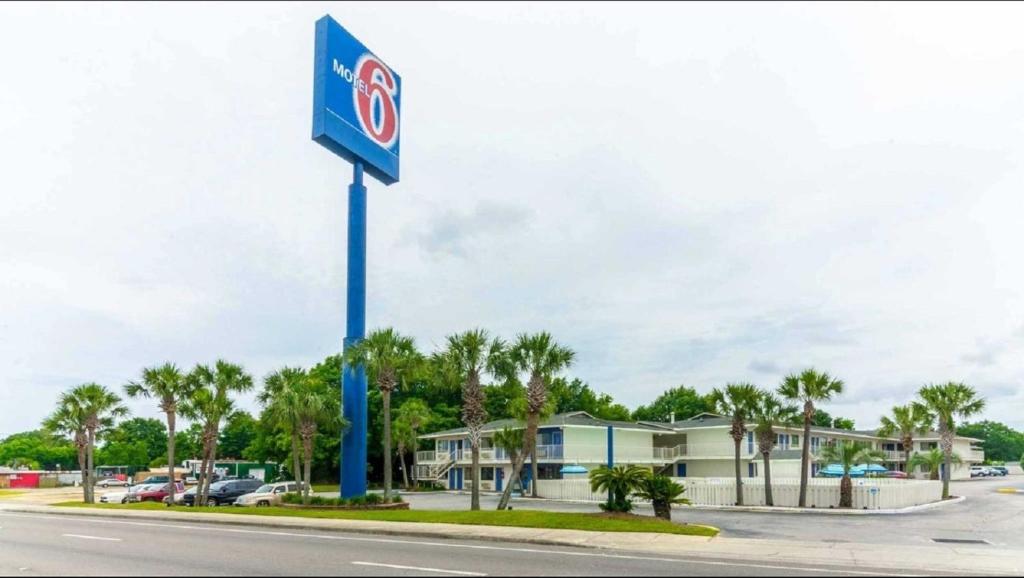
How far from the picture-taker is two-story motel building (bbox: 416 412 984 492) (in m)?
54.8

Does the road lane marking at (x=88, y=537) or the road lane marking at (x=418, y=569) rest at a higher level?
the road lane marking at (x=418, y=569)

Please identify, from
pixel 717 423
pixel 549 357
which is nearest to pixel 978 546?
pixel 549 357

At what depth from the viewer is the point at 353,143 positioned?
116 ft

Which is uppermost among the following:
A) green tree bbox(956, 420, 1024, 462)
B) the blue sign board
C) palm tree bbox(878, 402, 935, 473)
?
the blue sign board

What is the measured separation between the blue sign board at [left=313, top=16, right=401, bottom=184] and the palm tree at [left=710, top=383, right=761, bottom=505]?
19297 mm

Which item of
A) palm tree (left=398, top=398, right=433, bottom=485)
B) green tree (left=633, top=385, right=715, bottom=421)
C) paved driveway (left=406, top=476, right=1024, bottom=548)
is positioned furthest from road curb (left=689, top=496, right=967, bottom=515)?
green tree (left=633, top=385, right=715, bottom=421)

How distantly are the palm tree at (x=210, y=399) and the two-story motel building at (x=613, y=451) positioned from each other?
65.1 feet

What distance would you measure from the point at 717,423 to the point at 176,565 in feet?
159

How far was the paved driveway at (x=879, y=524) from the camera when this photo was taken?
23031 mm

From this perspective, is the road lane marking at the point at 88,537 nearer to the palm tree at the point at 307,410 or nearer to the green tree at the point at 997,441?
the palm tree at the point at 307,410

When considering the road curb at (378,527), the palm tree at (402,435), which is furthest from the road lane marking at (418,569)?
the palm tree at (402,435)

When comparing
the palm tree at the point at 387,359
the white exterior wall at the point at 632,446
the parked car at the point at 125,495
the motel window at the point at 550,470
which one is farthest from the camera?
the white exterior wall at the point at 632,446

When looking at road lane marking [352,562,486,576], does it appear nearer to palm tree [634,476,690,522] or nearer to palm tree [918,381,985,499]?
palm tree [634,476,690,522]

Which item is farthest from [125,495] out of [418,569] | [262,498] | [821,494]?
[418,569]
